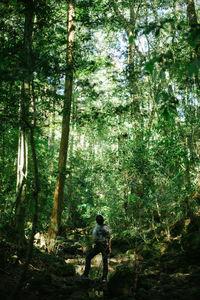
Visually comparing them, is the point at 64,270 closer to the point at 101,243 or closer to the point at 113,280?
the point at 101,243

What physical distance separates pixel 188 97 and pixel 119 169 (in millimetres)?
4034

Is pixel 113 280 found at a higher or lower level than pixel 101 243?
lower

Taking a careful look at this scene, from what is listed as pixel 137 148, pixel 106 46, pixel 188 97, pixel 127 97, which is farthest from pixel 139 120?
pixel 106 46

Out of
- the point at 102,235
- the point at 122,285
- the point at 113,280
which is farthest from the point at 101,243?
the point at 122,285

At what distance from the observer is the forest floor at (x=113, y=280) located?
157 inches

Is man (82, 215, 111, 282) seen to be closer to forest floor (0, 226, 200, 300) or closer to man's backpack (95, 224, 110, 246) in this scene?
man's backpack (95, 224, 110, 246)

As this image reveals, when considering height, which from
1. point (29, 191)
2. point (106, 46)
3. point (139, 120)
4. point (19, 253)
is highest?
point (106, 46)

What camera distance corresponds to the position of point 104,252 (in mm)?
6211

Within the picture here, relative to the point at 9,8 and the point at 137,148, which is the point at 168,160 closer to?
the point at 137,148

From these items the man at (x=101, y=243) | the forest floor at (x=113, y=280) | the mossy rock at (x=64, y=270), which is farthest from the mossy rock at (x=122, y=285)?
the mossy rock at (x=64, y=270)

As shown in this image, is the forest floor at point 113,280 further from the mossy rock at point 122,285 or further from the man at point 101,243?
the man at point 101,243

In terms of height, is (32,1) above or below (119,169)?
above

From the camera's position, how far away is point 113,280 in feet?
15.6

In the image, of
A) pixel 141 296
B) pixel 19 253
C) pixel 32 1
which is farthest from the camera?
pixel 19 253
